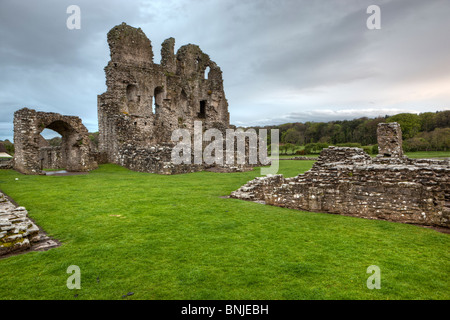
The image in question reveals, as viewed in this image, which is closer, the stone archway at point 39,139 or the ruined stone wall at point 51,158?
the stone archway at point 39,139

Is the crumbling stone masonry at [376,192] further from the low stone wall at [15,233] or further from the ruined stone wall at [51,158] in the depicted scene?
the ruined stone wall at [51,158]

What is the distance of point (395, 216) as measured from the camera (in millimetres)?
7680

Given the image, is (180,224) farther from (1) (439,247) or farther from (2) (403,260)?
(1) (439,247)

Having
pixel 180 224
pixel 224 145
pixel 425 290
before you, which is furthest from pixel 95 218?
pixel 224 145

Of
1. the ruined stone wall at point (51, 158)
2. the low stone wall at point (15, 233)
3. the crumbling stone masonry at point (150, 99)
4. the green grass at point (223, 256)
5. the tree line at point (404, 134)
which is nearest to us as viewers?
the green grass at point (223, 256)

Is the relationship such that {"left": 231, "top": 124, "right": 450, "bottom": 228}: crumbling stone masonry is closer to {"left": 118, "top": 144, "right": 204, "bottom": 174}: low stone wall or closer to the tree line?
{"left": 118, "top": 144, "right": 204, "bottom": 174}: low stone wall

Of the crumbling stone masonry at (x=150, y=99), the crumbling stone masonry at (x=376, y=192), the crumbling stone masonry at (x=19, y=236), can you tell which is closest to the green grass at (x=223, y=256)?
the crumbling stone masonry at (x=19, y=236)

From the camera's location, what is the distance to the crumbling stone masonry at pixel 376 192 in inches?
286

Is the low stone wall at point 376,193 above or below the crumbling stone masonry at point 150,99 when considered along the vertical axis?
below

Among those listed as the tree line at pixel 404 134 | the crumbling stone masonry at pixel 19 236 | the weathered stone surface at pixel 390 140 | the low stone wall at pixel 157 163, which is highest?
the tree line at pixel 404 134

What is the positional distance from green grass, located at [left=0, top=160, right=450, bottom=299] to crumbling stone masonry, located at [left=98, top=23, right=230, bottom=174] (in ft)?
39.9

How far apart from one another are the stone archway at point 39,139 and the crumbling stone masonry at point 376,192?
53.5 feet

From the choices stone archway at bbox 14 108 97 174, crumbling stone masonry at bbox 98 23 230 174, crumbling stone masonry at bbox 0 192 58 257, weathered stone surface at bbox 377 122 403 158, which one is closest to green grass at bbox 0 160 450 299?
crumbling stone masonry at bbox 0 192 58 257

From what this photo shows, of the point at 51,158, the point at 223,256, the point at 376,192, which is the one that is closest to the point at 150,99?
the point at 51,158
